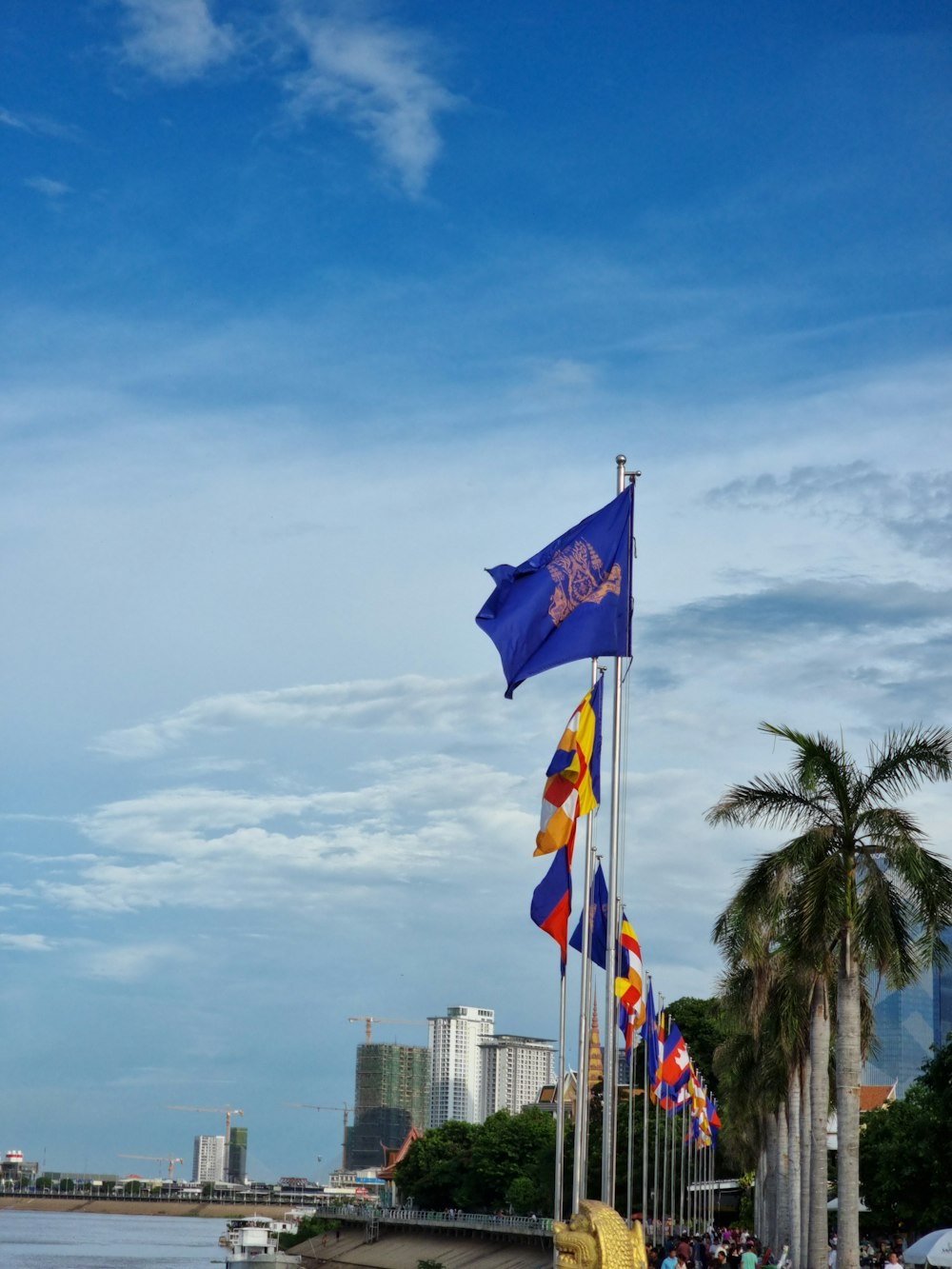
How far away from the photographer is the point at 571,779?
22.4m

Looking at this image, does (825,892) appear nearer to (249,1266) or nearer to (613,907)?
(613,907)

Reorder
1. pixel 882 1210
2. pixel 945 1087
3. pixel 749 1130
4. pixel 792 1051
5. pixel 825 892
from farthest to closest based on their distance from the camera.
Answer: pixel 749 1130 → pixel 882 1210 → pixel 945 1087 → pixel 792 1051 → pixel 825 892

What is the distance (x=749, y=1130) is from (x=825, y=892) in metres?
44.2

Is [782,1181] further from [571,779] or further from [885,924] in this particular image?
[571,779]

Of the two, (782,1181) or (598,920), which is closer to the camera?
(598,920)

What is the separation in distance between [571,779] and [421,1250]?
8934cm

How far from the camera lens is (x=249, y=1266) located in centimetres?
7856

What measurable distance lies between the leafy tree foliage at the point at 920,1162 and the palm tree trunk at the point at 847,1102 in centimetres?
2011

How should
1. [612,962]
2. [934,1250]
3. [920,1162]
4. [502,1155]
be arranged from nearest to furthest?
1. [612,962]
2. [934,1250]
3. [920,1162]
4. [502,1155]

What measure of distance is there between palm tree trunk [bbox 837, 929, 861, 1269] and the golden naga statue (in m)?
11.4

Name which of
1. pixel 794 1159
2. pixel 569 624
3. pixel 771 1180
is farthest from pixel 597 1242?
pixel 771 1180

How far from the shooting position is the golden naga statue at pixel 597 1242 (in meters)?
16.0

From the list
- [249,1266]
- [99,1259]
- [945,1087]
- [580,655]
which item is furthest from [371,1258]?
[580,655]

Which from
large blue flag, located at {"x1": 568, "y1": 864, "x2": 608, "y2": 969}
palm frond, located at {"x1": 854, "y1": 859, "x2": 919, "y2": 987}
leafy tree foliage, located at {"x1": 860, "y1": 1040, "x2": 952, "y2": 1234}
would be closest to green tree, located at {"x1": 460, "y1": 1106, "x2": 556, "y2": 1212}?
leafy tree foliage, located at {"x1": 860, "y1": 1040, "x2": 952, "y2": 1234}
